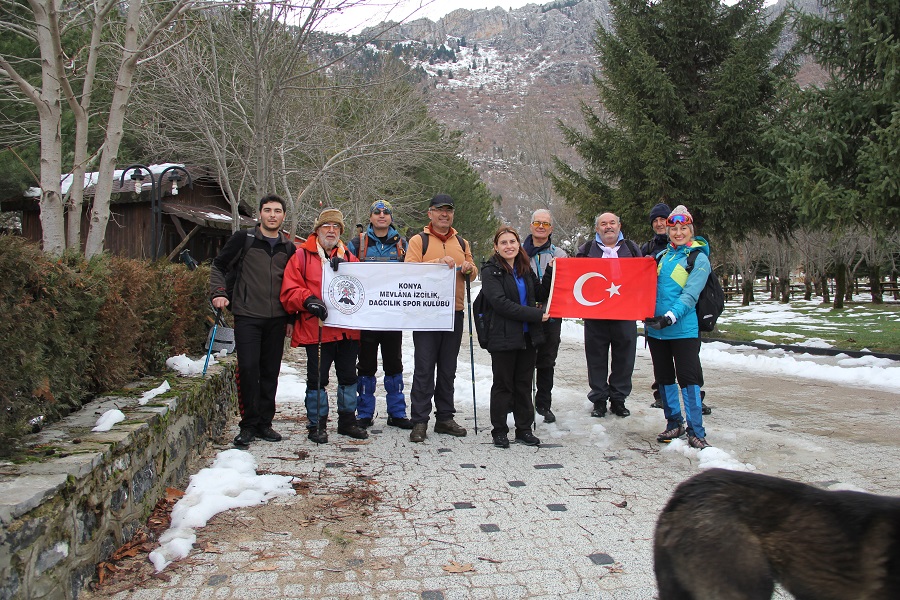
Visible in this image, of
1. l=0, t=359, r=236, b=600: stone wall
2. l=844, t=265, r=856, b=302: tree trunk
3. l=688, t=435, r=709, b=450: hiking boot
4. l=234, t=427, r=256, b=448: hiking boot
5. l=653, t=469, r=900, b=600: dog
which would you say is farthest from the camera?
l=844, t=265, r=856, b=302: tree trunk

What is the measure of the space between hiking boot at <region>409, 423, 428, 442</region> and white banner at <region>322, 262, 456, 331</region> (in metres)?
0.93

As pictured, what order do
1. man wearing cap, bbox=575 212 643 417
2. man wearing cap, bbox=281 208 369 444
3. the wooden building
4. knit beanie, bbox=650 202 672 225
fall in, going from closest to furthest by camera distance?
man wearing cap, bbox=281 208 369 444 < man wearing cap, bbox=575 212 643 417 < knit beanie, bbox=650 202 672 225 < the wooden building

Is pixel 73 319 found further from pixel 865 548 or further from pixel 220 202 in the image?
pixel 220 202

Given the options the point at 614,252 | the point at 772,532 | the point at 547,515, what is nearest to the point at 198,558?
the point at 547,515

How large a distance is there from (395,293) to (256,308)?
1363 millimetres

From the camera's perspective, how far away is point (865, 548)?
6.36 ft

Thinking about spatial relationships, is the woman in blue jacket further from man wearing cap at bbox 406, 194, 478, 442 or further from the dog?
the dog

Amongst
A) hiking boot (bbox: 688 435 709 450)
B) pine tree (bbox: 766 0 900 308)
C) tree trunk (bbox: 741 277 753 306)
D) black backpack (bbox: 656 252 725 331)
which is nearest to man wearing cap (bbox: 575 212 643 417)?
black backpack (bbox: 656 252 725 331)

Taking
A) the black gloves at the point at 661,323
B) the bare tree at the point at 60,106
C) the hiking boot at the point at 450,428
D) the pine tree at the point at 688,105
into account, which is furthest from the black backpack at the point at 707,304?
the pine tree at the point at 688,105

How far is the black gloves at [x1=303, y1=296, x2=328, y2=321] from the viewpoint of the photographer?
5.99 metres

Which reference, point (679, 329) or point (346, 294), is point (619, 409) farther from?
point (346, 294)

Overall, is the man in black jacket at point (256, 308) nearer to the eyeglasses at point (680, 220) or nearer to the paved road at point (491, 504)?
the paved road at point (491, 504)

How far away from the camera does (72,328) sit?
419cm

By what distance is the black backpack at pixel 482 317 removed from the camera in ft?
20.5
